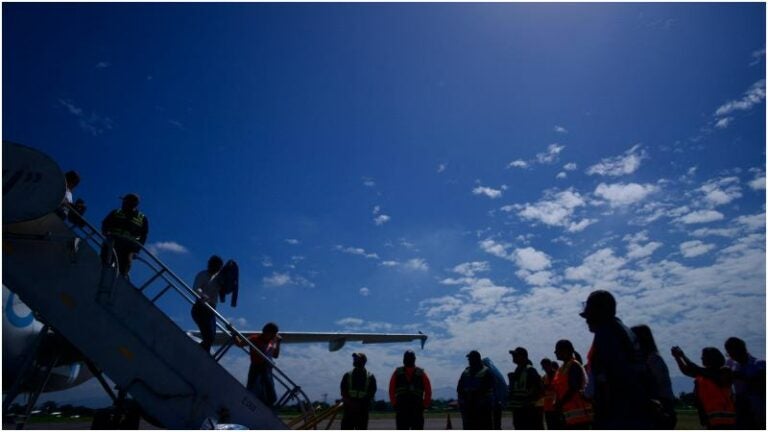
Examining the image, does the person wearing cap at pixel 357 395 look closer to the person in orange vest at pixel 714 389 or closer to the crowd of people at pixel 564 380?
the crowd of people at pixel 564 380

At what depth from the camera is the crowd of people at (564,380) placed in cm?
325

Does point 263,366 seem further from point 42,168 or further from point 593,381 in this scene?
point 593,381

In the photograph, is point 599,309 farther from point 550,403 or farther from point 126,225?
point 126,225

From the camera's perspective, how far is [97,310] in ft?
19.0

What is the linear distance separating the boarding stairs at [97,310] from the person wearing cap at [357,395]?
245 cm

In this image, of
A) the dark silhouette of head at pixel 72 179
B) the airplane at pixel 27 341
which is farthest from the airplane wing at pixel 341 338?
the dark silhouette of head at pixel 72 179

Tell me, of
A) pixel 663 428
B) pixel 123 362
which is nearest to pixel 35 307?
pixel 123 362

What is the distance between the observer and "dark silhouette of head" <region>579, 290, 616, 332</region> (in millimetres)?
3471

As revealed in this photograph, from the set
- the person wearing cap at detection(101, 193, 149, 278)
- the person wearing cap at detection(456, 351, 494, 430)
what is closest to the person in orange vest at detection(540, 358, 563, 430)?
the person wearing cap at detection(456, 351, 494, 430)

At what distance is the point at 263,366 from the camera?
747 centimetres

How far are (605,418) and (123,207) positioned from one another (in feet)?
22.7

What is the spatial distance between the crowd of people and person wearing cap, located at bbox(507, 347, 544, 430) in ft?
0.06

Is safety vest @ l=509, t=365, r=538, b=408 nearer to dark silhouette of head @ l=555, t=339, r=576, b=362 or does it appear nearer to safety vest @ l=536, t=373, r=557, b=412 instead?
safety vest @ l=536, t=373, r=557, b=412

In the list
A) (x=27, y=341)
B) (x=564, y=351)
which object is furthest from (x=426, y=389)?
(x=27, y=341)
